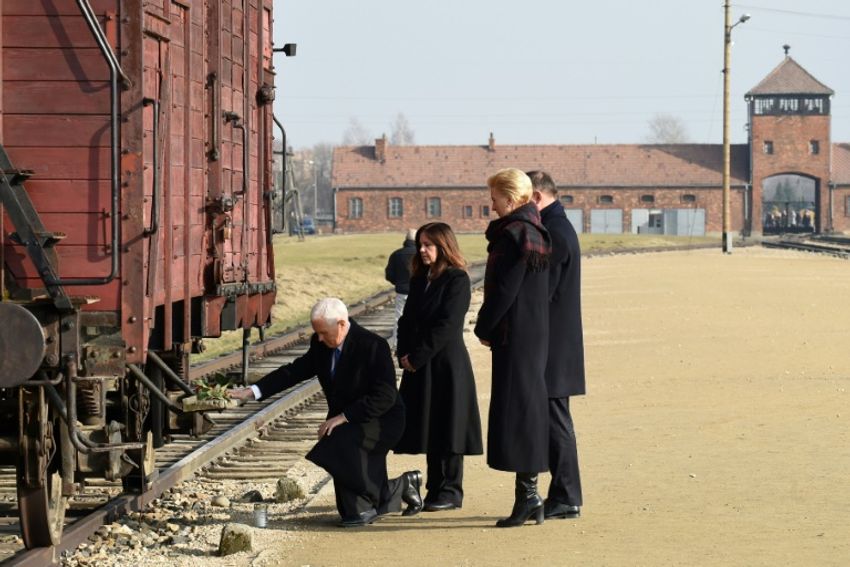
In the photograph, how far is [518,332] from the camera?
885cm

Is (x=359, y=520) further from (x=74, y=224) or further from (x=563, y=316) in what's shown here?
(x=74, y=224)

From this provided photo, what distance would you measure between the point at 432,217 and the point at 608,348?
77146mm

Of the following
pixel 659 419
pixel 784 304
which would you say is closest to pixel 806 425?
pixel 659 419

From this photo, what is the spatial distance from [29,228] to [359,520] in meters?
2.56

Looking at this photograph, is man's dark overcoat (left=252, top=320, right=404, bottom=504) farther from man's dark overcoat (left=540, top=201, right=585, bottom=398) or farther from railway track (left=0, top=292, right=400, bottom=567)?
railway track (left=0, top=292, right=400, bottom=567)

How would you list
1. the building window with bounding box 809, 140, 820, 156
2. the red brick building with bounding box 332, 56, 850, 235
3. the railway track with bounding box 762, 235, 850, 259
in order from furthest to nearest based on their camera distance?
the building window with bounding box 809, 140, 820, 156, the red brick building with bounding box 332, 56, 850, 235, the railway track with bounding box 762, 235, 850, 259

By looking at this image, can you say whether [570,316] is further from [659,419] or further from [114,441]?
[659,419]

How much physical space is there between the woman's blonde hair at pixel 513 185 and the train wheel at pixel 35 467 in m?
2.63

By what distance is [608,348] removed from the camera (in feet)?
71.9

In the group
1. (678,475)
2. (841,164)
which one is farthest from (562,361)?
(841,164)

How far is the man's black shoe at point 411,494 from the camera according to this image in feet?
30.5

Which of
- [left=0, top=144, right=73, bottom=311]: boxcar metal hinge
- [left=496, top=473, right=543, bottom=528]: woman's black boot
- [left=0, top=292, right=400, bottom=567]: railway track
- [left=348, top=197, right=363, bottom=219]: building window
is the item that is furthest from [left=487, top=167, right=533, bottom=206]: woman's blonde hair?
[left=348, top=197, right=363, bottom=219]: building window

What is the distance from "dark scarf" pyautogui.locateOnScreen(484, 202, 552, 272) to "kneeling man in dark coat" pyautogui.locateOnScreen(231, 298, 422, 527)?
2.95 feet

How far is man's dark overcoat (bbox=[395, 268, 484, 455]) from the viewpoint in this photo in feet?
30.3
